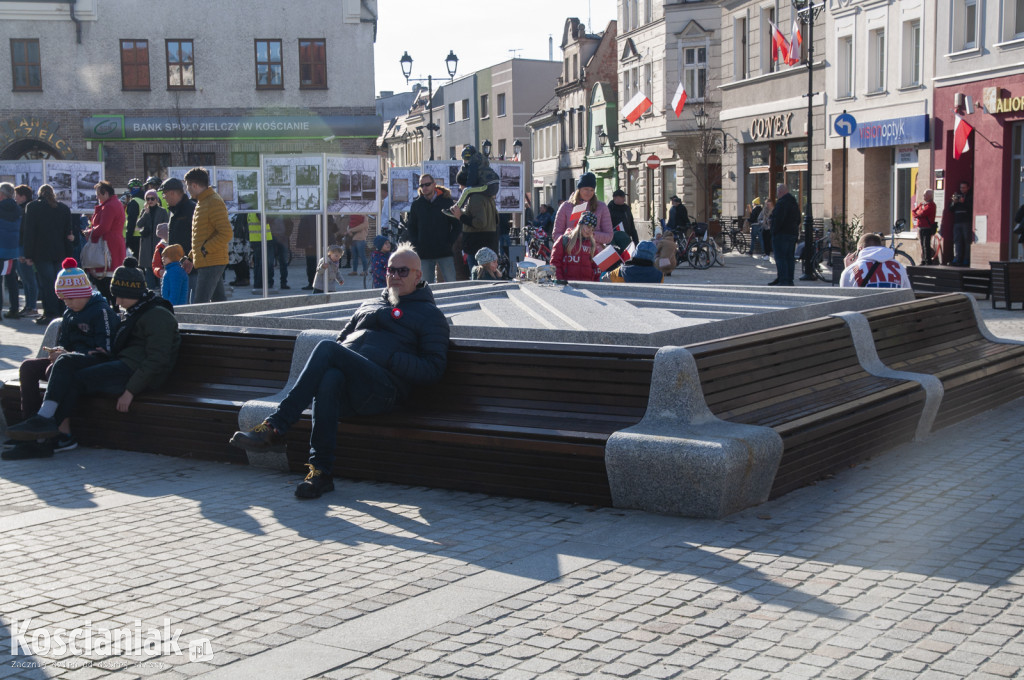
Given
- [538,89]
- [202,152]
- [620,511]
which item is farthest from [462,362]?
[538,89]

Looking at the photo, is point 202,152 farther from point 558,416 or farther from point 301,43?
point 558,416

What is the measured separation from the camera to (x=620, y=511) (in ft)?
20.7

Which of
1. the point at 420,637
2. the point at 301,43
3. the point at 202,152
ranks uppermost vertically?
the point at 301,43

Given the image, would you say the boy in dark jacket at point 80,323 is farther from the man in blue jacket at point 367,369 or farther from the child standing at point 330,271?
the child standing at point 330,271

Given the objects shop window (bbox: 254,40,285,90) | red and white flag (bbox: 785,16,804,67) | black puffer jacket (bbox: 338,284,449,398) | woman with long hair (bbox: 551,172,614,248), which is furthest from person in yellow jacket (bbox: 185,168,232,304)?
shop window (bbox: 254,40,285,90)

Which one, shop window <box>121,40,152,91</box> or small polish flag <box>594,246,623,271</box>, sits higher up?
shop window <box>121,40,152,91</box>

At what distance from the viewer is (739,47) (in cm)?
3912

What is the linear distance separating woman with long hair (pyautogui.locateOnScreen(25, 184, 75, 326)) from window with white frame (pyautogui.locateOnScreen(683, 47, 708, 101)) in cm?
3479

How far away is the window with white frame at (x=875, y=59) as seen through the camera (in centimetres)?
3070

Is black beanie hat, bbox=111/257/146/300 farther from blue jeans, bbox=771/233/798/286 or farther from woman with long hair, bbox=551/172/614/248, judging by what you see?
blue jeans, bbox=771/233/798/286

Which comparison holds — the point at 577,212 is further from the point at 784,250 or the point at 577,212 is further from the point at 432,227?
the point at 784,250

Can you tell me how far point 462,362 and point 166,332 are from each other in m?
2.34

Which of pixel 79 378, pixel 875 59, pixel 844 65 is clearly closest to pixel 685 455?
pixel 79 378

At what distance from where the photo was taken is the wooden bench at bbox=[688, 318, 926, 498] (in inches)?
257
